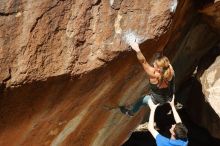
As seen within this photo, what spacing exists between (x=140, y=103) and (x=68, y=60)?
163 centimetres

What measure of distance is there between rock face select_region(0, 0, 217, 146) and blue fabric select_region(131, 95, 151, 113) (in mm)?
191

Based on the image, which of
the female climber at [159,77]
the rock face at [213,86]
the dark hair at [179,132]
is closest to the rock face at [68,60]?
the female climber at [159,77]

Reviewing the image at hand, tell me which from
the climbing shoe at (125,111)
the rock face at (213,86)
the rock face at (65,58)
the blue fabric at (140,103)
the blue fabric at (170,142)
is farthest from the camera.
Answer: the rock face at (213,86)

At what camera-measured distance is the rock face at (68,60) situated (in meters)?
5.82

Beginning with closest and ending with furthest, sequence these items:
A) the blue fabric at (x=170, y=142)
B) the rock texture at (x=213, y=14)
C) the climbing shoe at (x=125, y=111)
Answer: the blue fabric at (x=170, y=142) → the climbing shoe at (x=125, y=111) → the rock texture at (x=213, y=14)

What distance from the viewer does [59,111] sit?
656 cm

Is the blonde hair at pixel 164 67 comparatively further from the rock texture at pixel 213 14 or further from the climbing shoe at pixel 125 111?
the rock texture at pixel 213 14

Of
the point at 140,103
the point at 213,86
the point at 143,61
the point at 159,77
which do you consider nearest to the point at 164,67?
the point at 159,77

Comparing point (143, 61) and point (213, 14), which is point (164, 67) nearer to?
point (143, 61)

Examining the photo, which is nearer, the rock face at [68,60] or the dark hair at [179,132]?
the rock face at [68,60]

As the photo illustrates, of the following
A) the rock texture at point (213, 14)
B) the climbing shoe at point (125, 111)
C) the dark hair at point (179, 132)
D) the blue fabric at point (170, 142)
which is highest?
the rock texture at point (213, 14)

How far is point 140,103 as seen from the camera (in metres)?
7.37

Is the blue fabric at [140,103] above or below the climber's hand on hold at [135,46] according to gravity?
below

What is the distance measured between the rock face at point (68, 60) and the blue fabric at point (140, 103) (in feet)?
0.63
